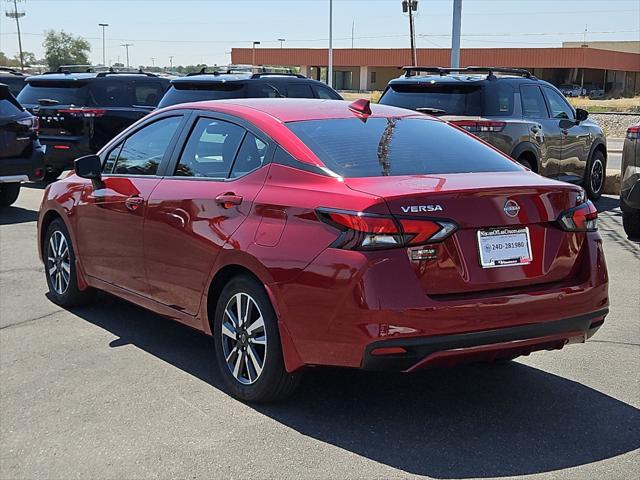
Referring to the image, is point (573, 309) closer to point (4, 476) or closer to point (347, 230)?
point (347, 230)

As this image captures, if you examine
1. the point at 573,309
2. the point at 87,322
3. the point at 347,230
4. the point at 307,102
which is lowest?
the point at 87,322

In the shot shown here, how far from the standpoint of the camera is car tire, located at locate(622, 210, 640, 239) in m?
10.0

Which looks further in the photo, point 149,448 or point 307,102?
point 307,102

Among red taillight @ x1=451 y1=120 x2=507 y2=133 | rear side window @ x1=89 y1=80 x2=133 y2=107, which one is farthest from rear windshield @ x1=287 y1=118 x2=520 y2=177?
rear side window @ x1=89 y1=80 x2=133 y2=107

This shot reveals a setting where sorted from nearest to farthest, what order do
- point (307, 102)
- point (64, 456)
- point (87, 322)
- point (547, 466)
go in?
point (547, 466) → point (64, 456) → point (307, 102) → point (87, 322)

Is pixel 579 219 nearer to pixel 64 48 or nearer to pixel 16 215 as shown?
pixel 16 215

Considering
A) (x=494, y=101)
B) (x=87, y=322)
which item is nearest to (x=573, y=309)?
(x=87, y=322)

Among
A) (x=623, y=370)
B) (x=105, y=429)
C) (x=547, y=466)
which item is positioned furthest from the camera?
(x=623, y=370)

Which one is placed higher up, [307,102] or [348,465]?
[307,102]

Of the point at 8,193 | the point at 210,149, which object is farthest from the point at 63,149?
the point at 210,149

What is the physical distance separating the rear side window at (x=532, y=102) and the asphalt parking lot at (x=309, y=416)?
5825 mm

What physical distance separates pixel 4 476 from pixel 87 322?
2.67 m

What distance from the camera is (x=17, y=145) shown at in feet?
41.4

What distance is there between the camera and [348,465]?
420 cm
